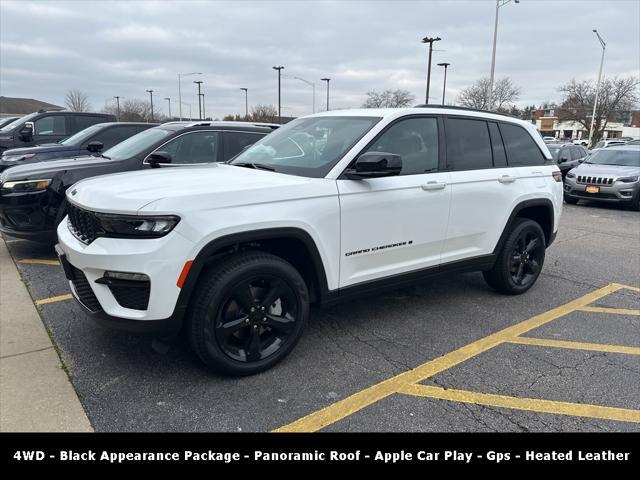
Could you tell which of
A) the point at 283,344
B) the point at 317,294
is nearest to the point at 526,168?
the point at 317,294

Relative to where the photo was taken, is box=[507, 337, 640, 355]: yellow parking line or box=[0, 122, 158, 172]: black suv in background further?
box=[0, 122, 158, 172]: black suv in background

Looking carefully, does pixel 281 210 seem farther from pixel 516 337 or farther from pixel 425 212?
pixel 516 337

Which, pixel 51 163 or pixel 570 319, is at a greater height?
pixel 51 163

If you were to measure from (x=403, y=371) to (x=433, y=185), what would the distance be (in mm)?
1523

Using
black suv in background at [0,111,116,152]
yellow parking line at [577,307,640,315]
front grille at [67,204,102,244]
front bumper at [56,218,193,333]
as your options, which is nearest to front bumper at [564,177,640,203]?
yellow parking line at [577,307,640,315]

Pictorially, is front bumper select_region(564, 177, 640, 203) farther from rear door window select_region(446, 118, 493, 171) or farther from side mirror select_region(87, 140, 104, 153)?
side mirror select_region(87, 140, 104, 153)

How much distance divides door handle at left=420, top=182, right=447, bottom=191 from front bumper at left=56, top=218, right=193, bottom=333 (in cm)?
199

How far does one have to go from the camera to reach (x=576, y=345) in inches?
152

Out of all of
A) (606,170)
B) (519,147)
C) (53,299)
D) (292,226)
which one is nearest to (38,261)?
(53,299)

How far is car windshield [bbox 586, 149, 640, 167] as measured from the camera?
12.6m

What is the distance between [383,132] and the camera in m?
3.73
